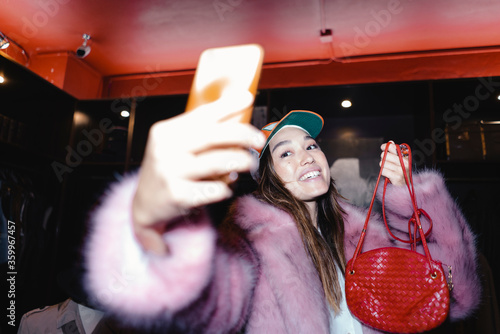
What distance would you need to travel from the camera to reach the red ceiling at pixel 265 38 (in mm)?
2469

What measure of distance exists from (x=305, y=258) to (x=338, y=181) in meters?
1.72

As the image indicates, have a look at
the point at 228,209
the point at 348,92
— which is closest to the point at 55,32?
the point at 348,92

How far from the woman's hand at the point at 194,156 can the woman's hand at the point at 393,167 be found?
0.93m

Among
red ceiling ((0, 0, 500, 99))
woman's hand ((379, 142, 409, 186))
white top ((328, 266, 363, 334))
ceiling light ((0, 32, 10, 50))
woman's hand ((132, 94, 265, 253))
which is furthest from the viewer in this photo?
ceiling light ((0, 32, 10, 50))

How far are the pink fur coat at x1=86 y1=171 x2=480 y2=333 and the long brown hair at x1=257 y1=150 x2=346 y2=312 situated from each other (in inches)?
1.5

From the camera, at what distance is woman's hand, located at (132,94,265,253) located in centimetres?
41

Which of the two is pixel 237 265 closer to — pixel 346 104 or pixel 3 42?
pixel 346 104

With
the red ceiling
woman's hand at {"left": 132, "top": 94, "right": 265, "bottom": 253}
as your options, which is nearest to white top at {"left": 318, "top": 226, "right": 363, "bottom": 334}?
woman's hand at {"left": 132, "top": 94, "right": 265, "bottom": 253}

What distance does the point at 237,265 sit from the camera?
782 mm

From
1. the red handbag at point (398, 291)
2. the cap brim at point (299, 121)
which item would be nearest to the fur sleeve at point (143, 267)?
the red handbag at point (398, 291)

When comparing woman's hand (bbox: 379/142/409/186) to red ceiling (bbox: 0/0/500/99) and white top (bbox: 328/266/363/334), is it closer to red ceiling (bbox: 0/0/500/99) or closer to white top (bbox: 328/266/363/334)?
white top (bbox: 328/266/363/334)

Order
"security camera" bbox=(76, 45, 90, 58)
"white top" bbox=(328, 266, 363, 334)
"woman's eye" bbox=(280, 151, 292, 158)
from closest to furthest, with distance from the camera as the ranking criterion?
"white top" bbox=(328, 266, 363, 334) → "woman's eye" bbox=(280, 151, 292, 158) → "security camera" bbox=(76, 45, 90, 58)

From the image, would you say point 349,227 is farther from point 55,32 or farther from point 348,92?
point 55,32

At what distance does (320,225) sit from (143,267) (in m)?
1.03
